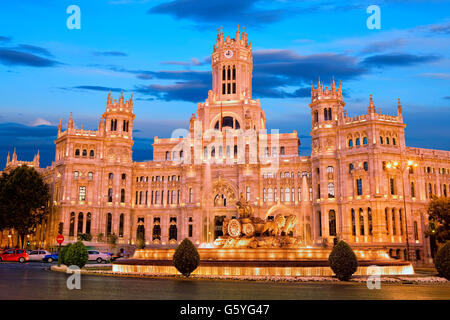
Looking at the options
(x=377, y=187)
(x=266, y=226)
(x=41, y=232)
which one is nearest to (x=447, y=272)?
(x=266, y=226)

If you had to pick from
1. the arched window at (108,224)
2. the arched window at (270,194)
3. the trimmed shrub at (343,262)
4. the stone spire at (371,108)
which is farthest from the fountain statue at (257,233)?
the arched window at (108,224)

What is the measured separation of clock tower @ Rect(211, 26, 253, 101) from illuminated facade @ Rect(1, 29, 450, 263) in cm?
152

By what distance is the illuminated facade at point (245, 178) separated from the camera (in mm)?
69812

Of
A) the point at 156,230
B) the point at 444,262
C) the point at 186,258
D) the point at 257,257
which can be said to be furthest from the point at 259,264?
the point at 156,230

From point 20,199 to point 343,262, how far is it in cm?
6707

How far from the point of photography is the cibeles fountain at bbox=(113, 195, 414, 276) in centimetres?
3019

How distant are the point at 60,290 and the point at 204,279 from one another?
10196mm

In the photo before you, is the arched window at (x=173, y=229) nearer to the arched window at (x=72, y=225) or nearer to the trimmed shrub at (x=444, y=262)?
the arched window at (x=72, y=225)

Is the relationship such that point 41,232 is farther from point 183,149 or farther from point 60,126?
point 183,149

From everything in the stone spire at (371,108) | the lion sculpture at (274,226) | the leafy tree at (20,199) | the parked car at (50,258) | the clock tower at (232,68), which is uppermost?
the clock tower at (232,68)

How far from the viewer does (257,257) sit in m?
33.0

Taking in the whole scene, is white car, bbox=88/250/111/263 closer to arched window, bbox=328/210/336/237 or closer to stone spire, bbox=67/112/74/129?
stone spire, bbox=67/112/74/129

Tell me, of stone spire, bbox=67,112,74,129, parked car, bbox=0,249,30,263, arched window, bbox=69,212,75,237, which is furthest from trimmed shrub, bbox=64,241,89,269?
stone spire, bbox=67,112,74,129

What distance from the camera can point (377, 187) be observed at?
224 ft
